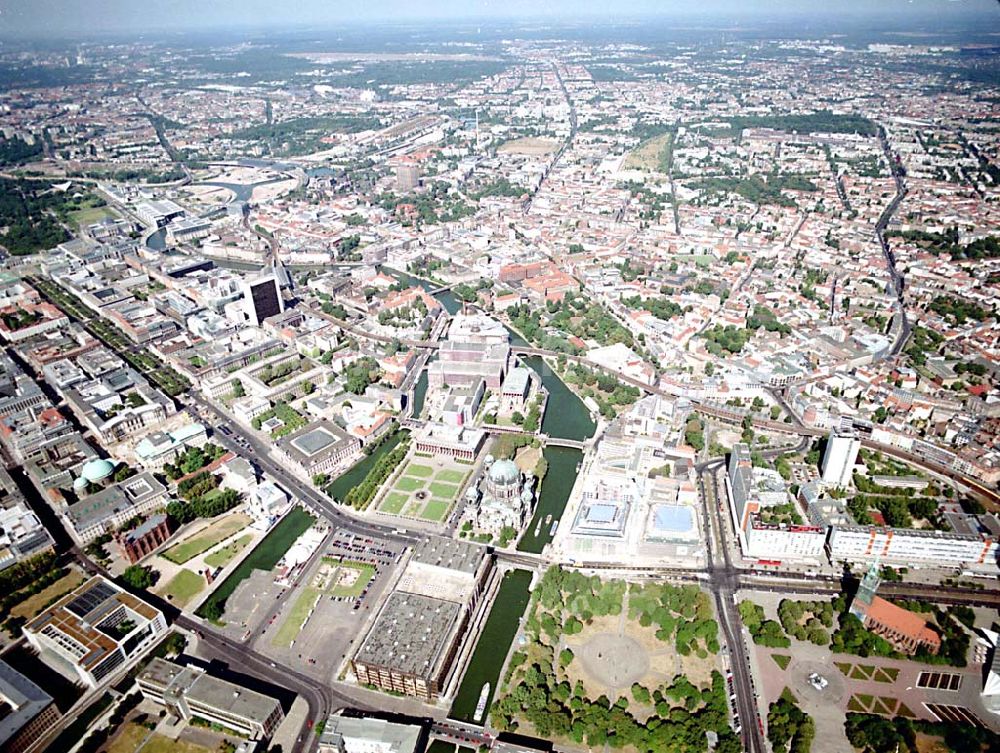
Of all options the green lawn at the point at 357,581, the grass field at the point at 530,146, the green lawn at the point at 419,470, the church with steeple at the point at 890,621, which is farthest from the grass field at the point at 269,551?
the grass field at the point at 530,146


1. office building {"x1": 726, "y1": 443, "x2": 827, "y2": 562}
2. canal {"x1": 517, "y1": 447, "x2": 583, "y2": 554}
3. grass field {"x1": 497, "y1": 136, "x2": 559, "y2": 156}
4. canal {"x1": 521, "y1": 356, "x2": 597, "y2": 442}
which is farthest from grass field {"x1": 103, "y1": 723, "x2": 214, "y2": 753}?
grass field {"x1": 497, "y1": 136, "x2": 559, "y2": 156}

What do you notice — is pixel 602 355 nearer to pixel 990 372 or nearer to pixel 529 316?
pixel 529 316

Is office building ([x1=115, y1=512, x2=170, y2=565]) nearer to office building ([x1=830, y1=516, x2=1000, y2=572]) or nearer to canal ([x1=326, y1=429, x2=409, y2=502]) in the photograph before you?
canal ([x1=326, y1=429, x2=409, y2=502])

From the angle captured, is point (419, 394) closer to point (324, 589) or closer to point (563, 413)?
point (563, 413)

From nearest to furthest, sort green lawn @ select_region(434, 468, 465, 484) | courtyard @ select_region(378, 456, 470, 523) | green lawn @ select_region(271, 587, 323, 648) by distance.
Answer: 1. green lawn @ select_region(271, 587, 323, 648)
2. courtyard @ select_region(378, 456, 470, 523)
3. green lawn @ select_region(434, 468, 465, 484)

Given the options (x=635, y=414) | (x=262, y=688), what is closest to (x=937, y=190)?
(x=635, y=414)

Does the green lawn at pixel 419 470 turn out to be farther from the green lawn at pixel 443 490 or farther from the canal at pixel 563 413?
the canal at pixel 563 413

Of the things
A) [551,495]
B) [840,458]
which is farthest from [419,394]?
[840,458]

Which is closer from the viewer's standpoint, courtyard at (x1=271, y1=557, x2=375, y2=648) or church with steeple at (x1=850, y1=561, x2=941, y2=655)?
church with steeple at (x1=850, y1=561, x2=941, y2=655)
